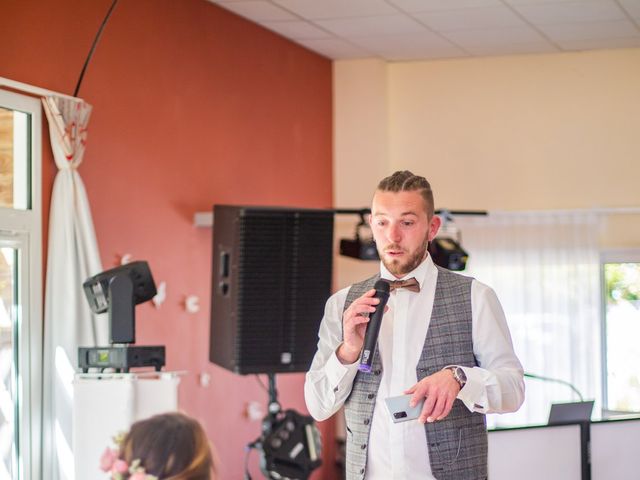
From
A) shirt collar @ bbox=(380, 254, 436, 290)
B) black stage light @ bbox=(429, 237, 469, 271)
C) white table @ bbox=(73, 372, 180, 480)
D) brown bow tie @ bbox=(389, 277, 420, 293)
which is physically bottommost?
white table @ bbox=(73, 372, 180, 480)

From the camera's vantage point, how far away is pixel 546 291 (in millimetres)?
6738

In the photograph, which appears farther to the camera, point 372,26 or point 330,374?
point 372,26

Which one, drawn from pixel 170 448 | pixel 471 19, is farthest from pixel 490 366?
pixel 471 19

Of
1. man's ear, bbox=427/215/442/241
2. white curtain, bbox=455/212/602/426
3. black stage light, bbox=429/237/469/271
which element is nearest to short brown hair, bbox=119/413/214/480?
man's ear, bbox=427/215/442/241

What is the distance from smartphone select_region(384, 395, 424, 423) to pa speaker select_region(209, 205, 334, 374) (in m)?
2.56

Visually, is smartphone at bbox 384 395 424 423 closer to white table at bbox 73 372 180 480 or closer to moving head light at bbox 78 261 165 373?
white table at bbox 73 372 180 480

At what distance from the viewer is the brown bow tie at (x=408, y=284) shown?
8.84ft

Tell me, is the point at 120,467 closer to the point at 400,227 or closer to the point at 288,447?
the point at 400,227

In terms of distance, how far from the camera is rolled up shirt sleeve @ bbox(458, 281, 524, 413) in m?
2.48

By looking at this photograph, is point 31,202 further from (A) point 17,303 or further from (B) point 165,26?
(B) point 165,26

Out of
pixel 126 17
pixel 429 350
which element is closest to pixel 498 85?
pixel 126 17

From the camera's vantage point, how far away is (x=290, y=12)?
232 inches

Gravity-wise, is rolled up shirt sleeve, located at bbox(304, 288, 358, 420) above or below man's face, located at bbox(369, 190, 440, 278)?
below

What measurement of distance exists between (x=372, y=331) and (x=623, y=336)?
468 centimetres
